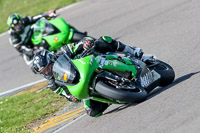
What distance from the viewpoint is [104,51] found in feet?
25.8

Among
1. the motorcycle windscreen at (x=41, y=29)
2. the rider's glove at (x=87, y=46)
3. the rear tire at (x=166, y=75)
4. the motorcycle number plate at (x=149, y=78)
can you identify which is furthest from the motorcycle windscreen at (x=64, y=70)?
the motorcycle windscreen at (x=41, y=29)

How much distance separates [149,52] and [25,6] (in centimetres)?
1064

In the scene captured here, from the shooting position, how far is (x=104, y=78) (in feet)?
21.5

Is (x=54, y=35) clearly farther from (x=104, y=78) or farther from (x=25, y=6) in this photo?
(x=25, y=6)

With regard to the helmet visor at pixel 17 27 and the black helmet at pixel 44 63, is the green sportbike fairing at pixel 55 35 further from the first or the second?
the black helmet at pixel 44 63

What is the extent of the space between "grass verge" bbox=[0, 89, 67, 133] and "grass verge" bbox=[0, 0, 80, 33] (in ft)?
25.6

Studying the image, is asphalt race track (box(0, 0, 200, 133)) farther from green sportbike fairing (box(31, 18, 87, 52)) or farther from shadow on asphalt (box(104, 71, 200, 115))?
green sportbike fairing (box(31, 18, 87, 52))

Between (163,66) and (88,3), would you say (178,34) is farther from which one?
(88,3)

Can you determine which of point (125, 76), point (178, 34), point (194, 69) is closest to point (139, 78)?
point (125, 76)

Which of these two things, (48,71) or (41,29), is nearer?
(48,71)

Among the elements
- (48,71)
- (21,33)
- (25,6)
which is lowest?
(25,6)

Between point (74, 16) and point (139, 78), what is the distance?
9494mm

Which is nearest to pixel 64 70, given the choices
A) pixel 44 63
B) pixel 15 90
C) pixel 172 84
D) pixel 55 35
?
pixel 44 63

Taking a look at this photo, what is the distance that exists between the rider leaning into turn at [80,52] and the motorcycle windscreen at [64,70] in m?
0.31
